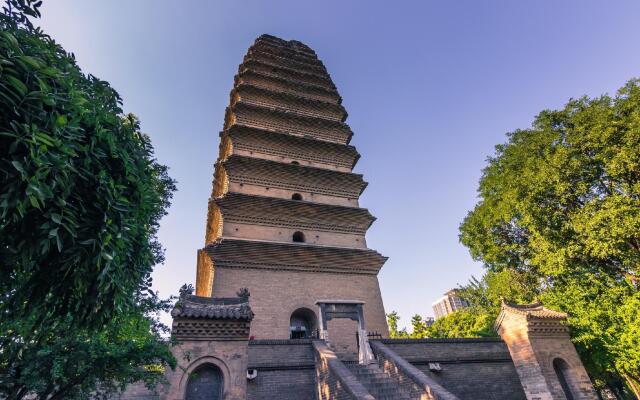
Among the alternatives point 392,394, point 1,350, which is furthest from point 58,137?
point 392,394

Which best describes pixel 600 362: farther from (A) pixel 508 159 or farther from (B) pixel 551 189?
(A) pixel 508 159

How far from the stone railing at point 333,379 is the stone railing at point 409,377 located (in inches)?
58.9

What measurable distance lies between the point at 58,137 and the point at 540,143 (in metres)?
16.3

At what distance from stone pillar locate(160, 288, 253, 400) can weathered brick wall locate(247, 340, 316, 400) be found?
3.94 ft

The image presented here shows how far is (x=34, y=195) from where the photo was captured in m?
3.00

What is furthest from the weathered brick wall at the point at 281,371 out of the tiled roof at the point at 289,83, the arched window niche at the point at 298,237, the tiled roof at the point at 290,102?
the tiled roof at the point at 289,83

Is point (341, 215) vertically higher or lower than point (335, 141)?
lower

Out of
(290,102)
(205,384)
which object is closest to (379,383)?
(205,384)

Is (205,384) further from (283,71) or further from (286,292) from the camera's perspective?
(283,71)

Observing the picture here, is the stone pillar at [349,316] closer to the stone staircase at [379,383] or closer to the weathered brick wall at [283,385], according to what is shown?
the stone staircase at [379,383]

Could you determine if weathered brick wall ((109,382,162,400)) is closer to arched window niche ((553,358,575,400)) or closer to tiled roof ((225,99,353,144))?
arched window niche ((553,358,575,400))

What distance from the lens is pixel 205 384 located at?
799 centimetres

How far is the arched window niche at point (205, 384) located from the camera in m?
7.87

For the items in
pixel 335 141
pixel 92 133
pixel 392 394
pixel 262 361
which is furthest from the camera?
pixel 335 141
